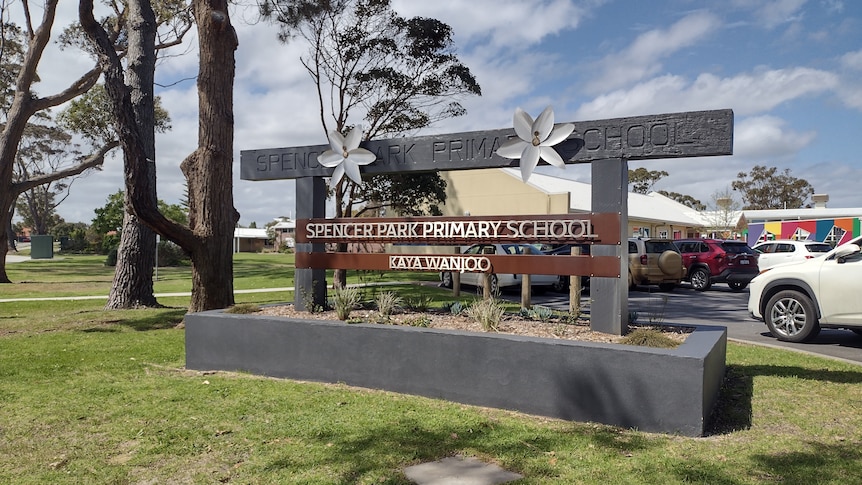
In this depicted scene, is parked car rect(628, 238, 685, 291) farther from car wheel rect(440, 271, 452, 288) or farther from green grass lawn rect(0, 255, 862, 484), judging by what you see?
green grass lawn rect(0, 255, 862, 484)

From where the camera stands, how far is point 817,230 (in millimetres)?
36844

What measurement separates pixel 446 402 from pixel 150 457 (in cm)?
249

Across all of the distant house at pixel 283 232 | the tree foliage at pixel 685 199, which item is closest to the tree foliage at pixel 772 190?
the tree foliage at pixel 685 199

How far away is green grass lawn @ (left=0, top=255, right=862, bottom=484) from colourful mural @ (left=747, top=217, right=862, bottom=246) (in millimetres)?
32477

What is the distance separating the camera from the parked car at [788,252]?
19.4 m

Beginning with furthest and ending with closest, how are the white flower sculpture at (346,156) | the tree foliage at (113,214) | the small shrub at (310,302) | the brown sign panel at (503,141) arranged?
the tree foliage at (113,214), the small shrub at (310,302), the white flower sculpture at (346,156), the brown sign panel at (503,141)

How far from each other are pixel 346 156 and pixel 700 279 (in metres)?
15.3

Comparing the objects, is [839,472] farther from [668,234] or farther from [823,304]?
[668,234]

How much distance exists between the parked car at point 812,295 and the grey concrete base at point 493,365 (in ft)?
11.6

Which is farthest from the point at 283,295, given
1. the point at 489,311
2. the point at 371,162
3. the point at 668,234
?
the point at 668,234

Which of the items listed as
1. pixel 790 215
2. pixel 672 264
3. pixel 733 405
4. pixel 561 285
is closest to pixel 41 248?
pixel 561 285

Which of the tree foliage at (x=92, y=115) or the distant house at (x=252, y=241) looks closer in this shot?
the tree foliage at (x=92, y=115)

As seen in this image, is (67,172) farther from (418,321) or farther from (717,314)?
(717,314)

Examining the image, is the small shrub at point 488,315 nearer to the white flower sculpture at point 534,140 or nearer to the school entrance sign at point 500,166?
the school entrance sign at point 500,166
